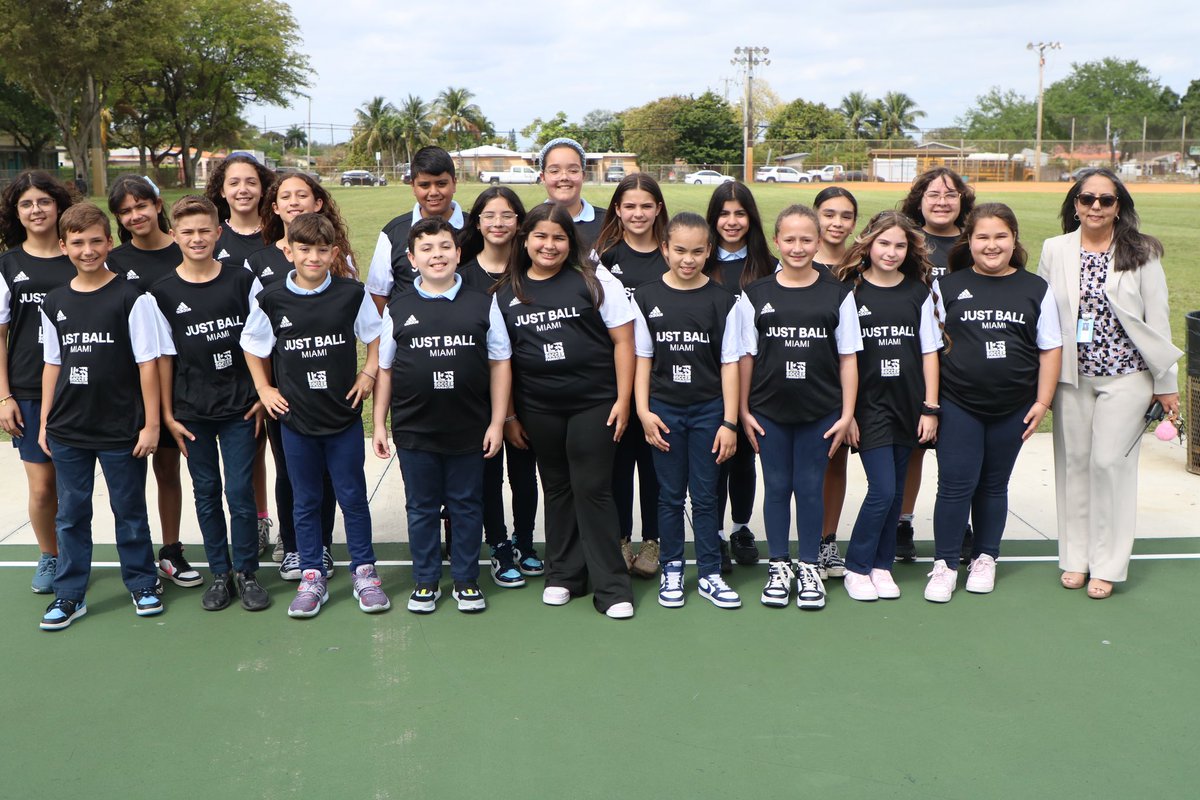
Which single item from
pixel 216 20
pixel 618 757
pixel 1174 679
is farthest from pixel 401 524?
pixel 216 20

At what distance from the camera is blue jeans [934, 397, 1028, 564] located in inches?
194

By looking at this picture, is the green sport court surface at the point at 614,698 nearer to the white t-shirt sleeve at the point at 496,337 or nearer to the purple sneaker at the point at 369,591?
the purple sneaker at the point at 369,591

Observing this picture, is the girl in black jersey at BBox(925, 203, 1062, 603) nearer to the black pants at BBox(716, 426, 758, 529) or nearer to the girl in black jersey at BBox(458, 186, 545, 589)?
the black pants at BBox(716, 426, 758, 529)

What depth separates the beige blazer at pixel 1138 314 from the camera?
4.83 meters

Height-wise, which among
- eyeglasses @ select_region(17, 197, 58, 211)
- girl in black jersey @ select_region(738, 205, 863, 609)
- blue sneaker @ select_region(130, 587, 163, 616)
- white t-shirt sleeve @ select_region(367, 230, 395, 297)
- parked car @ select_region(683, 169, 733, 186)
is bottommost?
blue sneaker @ select_region(130, 587, 163, 616)

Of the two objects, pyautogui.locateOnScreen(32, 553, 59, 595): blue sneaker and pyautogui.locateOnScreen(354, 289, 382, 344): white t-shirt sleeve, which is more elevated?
pyautogui.locateOnScreen(354, 289, 382, 344): white t-shirt sleeve

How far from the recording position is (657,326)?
4.81 metres

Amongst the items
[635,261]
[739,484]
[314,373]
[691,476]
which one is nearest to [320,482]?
[314,373]

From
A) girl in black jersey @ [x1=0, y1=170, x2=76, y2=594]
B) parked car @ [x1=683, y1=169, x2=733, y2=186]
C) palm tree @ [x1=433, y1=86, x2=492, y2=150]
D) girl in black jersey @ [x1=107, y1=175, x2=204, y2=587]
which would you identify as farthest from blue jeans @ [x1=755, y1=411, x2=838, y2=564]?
palm tree @ [x1=433, y1=86, x2=492, y2=150]

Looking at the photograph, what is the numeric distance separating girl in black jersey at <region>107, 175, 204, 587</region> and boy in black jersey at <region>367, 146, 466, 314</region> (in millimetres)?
979

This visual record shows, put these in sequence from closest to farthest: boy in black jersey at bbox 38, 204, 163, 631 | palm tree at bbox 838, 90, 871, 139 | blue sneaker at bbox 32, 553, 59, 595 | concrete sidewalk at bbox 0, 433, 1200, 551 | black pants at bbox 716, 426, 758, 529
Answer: boy in black jersey at bbox 38, 204, 163, 631, blue sneaker at bbox 32, 553, 59, 595, black pants at bbox 716, 426, 758, 529, concrete sidewalk at bbox 0, 433, 1200, 551, palm tree at bbox 838, 90, 871, 139

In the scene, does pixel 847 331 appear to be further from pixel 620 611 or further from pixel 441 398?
pixel 441 398

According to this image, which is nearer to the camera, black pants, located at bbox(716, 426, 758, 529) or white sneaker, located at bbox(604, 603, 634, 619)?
white sneaker, located at bbox(604, 603, 634, 619)

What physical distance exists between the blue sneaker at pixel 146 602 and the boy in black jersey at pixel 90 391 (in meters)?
0.24
